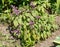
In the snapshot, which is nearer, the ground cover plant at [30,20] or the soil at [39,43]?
the ground cover plant at [30,20]

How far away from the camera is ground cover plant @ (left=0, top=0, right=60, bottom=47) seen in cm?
546

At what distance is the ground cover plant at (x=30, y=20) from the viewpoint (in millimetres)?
5461

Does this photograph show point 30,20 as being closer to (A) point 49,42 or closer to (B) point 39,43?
(B) point 39,43

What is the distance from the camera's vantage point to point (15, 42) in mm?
5664

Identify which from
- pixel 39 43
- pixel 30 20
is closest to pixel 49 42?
pixel 39 43

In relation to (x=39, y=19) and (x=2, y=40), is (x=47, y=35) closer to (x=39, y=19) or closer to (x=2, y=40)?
(x=39, y=19)

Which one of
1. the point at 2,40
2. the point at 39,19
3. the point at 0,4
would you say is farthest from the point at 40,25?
the point at 0,4

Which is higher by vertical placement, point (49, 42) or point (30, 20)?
point (30, 20)

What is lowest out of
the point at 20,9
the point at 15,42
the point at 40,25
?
the point at 15,42

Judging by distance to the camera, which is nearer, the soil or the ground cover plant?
the ground cover plant

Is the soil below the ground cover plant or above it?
below

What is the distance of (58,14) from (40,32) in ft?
3.10

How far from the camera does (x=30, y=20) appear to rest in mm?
5535

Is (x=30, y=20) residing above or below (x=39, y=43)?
above
